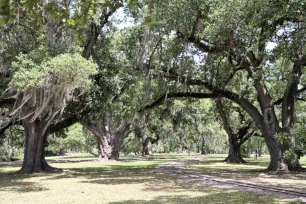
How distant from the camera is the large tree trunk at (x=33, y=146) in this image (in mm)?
16078

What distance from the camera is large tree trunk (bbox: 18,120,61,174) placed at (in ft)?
52.7

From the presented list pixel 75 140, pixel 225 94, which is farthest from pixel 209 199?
pixel 75 140

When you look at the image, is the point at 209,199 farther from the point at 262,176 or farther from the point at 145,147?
the point at 145,147

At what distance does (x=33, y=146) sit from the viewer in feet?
53.0

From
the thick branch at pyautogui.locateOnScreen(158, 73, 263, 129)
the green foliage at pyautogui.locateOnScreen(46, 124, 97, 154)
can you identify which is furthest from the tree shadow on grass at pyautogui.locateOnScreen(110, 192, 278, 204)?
the green foliage at pyautogui.locateOnScreen(46, 124, 97, 154)

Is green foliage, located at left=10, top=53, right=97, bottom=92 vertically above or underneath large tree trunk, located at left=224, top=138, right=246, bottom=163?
above

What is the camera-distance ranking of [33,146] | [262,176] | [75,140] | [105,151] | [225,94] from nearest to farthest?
[262,176], [33,146], [225,94], [105,151], [75,140]

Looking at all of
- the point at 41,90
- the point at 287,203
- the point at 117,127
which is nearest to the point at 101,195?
the point at 287,203

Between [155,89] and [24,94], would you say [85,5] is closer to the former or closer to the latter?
[24,94]

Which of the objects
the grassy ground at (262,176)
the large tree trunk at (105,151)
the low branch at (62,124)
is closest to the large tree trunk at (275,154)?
the grassy ground at (262,176)

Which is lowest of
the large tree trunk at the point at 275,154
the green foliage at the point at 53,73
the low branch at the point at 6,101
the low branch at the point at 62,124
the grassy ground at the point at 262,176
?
the grassy ground at the point at 262,176

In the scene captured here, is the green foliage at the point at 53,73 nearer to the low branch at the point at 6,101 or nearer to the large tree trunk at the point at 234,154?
the low branch at the point at 6,101

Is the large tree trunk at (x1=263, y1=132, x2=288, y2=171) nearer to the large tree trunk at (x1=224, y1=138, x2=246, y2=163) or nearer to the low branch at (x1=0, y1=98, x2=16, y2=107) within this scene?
the large tree trunk at (x1=224, y1=138, x2=246, y2=163)

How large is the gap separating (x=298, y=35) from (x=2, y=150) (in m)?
29.0
